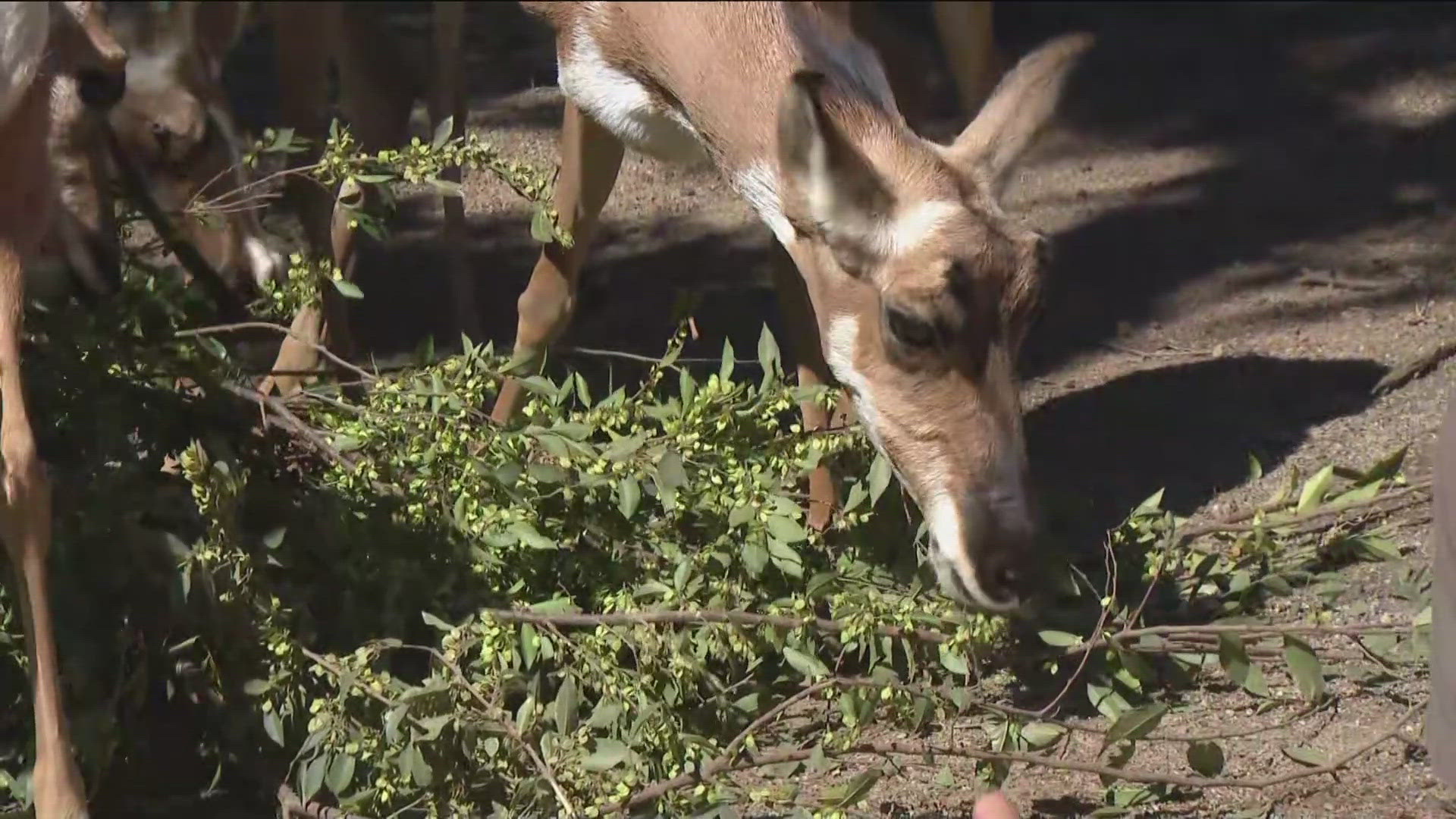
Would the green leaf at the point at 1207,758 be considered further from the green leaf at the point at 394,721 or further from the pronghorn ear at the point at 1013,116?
the green leaf at the point at 394,721

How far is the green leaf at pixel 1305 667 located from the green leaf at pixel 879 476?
0.90 metres

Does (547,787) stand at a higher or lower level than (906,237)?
lower

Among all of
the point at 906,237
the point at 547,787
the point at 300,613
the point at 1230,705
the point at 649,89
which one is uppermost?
the point at 649,89

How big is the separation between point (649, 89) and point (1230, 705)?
6.53ft

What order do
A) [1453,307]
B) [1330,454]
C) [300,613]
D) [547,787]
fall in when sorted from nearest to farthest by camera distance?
[547,787], [300,613], [1330,454], [1453,307]

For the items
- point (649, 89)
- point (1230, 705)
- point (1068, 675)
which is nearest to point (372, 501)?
point (649, 89)

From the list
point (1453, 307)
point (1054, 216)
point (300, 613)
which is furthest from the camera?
point (1054, 216)

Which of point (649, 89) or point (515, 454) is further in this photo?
point (649, 89)

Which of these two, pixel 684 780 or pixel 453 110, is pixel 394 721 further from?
pixel 453 110

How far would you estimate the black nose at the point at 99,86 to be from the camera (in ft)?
16.2

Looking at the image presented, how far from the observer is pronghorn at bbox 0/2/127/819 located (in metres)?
3.77

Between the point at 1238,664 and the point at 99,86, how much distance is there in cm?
314

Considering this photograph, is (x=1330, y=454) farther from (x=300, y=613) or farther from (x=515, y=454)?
(x=300, y=613)

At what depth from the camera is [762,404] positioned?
4.49 metres
